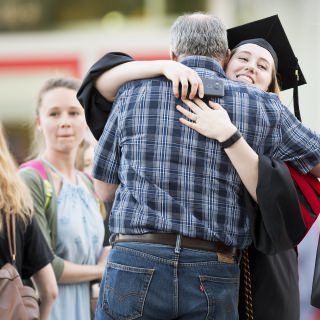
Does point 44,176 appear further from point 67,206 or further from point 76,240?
point 76,240

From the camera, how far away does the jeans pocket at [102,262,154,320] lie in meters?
3.21

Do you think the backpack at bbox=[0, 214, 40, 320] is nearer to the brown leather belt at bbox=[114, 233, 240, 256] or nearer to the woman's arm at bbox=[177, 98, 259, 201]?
the brown leather belt at bbox=[114, 233, 240, 256]

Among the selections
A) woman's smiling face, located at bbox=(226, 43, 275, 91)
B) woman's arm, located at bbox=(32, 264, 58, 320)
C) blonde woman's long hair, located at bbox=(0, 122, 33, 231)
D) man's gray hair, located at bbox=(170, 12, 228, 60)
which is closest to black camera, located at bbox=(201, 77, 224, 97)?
man's gray hair, located at bbox=(170, 12, 228, 60)

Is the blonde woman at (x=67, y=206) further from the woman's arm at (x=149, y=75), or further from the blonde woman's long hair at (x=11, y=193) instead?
the woman's arm at (x=149, y=75)

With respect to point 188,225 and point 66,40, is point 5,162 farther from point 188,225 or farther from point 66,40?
point 66,40

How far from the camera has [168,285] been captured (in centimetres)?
321

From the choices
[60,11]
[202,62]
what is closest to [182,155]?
[202,62]

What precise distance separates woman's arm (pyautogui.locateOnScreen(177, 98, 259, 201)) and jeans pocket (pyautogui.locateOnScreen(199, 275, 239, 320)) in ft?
1.14

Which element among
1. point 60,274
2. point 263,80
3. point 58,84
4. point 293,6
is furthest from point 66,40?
point 263,80

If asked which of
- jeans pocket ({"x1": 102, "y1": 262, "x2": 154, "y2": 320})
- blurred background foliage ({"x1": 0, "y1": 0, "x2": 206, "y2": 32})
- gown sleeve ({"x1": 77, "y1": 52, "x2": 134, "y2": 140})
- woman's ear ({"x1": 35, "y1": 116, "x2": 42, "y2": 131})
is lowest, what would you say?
jeans pocket ({"x1": 102, "y1": 262, "x2": 154, "y2": 320})

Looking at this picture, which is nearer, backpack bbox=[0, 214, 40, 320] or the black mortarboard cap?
backpack bbox=[0, 214, 40, 320]

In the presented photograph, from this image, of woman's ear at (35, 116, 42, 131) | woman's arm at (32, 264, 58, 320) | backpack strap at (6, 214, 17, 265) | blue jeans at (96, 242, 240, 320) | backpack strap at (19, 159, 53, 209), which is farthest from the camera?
woman's ear at (35, 116, 42, 131)

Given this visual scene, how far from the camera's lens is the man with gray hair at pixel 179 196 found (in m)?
3.22

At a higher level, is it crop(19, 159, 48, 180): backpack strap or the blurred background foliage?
the blurred background foliage
